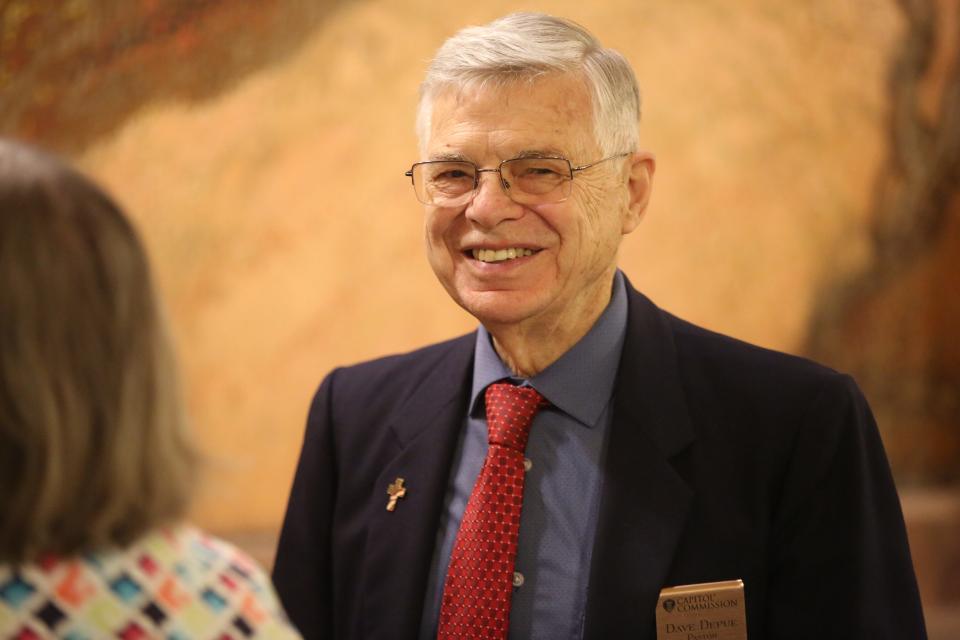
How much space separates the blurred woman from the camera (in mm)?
1225

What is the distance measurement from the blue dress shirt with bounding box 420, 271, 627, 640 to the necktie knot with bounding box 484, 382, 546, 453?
0.03 metres

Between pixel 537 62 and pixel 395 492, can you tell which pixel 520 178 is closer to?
pixel 537 62

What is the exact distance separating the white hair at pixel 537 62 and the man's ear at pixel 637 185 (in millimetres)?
84

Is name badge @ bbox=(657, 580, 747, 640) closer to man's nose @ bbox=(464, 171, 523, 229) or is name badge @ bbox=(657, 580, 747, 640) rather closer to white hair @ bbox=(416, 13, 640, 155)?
man's nose @ bbox=(464, 171, 523, 229)

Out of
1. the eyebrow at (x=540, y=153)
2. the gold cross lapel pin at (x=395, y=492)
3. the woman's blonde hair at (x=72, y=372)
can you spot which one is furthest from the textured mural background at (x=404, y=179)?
the woman's blonde hair at (x=72, y=372)

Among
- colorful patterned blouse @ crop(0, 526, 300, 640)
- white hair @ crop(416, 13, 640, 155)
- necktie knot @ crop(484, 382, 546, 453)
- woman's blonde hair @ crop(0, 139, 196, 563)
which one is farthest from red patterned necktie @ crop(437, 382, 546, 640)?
woman's blonde hair @ crop(0, 139, 196, 563)

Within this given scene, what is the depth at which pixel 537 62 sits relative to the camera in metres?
2.23

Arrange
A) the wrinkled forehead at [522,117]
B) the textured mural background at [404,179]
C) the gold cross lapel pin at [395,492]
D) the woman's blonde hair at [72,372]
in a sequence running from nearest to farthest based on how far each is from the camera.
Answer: the woman's blonde hair at [72,372], the wrinkled forehead at [522,117], the gold cross lapel pin at [395,492], the textured mural background at [404,179]

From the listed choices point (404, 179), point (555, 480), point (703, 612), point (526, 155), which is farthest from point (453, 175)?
point (404, 179)

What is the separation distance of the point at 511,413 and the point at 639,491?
31 cm

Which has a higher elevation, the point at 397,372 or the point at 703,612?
the point at 397,372

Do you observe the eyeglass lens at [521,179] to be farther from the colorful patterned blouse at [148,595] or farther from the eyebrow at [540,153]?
the colorful patterned blouse at [148,595]

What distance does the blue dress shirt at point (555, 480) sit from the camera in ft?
7.02

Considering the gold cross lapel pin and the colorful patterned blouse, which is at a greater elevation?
the gold cross lapel pin
